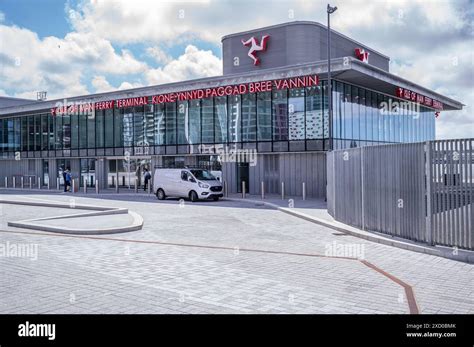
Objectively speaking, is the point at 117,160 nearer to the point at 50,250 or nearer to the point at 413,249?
the point at 50,250

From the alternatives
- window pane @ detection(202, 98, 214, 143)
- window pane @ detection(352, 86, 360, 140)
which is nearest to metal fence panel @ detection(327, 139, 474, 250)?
window pane @ detection(352, 86, 360, 140)

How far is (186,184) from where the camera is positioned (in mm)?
26094

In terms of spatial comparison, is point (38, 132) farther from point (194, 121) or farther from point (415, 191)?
point (415, 191)

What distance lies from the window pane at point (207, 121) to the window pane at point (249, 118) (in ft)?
9.04

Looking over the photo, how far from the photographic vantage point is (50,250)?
35.1 feet

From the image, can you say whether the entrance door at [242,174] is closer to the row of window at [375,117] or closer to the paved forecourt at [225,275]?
the row of window at [375,117]

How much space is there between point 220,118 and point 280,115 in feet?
15.7

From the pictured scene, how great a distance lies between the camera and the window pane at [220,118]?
3175cm

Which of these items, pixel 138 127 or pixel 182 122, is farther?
pixel 138 127

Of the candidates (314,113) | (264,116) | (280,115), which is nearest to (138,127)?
(264,116)

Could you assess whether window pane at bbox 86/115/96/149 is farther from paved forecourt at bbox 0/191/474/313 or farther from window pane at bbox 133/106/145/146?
paved forecourt at bbox 0/191/474/313
